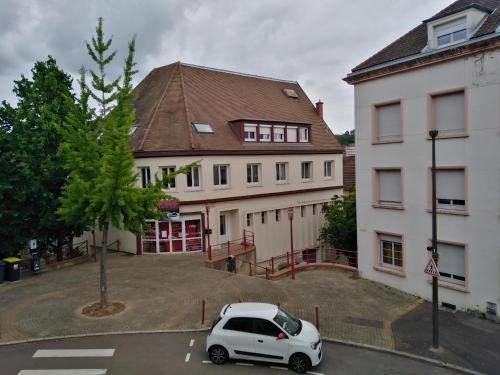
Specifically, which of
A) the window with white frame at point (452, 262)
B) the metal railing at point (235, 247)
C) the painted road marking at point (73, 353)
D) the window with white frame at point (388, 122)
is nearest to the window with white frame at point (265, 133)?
the metal railing at point (235, 247)

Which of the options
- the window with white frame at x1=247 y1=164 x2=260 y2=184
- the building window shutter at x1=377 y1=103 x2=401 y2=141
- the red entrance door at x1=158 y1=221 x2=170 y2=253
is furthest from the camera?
the window with white frame at x1=247 y1=164 x2=260 y2=184

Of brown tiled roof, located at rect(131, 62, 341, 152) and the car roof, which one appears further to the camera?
brown tiled roof, located at rect(131, 62, 341, 152)

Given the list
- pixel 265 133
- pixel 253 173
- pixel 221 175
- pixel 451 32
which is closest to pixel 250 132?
pixel 265 133

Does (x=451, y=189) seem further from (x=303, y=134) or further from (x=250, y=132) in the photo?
(x=303, y=134)

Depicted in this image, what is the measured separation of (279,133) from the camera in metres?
30.3

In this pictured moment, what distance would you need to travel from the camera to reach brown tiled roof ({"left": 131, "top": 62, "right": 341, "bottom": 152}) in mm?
25047

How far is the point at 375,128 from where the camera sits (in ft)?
61.3

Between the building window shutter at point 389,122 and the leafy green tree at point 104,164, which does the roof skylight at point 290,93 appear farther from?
the leafy green tree at point 104,164

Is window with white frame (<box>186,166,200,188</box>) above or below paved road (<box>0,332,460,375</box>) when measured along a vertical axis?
above

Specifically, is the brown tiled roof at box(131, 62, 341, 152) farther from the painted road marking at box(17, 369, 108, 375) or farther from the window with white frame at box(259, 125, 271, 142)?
the painted road marking at box(17, 369, 108, 375)

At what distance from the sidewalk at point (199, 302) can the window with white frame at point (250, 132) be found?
10.1m

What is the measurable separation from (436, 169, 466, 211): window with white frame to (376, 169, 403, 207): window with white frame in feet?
5.91

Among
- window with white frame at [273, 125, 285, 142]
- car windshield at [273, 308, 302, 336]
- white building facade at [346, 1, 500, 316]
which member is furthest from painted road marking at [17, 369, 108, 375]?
window with white frame at [273, 125, 285, 142]

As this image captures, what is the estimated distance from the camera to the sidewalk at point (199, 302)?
1339 centimetres
